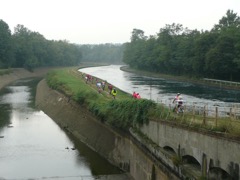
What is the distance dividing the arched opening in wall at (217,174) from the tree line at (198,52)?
181ft

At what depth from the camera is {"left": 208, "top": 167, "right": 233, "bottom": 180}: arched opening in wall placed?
58.4 feet

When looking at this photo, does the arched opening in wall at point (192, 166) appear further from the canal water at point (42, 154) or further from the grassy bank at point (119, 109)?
the canal water at point (42, 154)

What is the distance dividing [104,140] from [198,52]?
191ft


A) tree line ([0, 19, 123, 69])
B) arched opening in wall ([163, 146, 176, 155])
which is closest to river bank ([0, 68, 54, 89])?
tree line ([0, 19, 123, 69])

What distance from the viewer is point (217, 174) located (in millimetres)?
17922

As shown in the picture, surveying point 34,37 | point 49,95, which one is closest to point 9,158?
point 49,95

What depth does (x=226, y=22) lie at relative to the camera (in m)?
112

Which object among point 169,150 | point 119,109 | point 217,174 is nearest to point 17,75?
point 119,109

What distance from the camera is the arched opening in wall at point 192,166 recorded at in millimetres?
18766

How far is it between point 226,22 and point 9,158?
94.5m

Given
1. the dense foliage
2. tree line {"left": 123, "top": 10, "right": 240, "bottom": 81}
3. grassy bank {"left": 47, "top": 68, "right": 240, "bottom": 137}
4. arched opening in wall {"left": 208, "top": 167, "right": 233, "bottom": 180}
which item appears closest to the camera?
grassy bank {"left": 47, "top": 68, "right": 240, "bottom": 137}

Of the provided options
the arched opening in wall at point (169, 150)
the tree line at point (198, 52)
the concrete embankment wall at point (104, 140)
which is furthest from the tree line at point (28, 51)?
the arched opening in wall at point (169, 150)

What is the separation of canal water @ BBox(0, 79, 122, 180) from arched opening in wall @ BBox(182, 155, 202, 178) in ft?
30.3

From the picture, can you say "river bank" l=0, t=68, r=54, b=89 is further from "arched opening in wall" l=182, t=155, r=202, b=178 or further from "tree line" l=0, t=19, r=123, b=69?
"arched opening in wall" l=182, t=155, r=202, b=178
